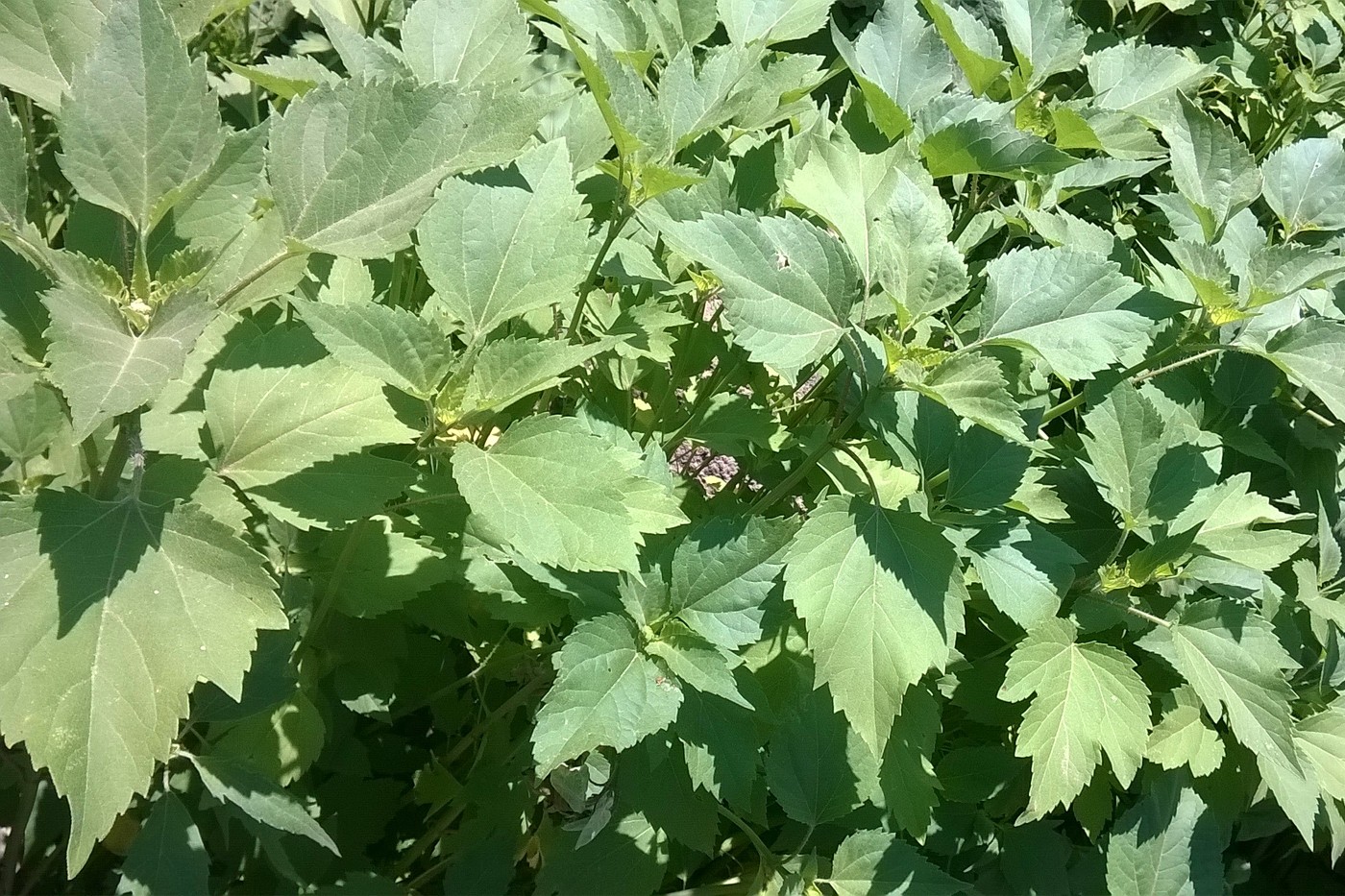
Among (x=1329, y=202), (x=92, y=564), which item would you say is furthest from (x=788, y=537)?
(x=1329, y=202)

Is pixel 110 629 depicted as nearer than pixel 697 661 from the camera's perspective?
Yes

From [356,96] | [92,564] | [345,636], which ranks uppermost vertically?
[356,96]

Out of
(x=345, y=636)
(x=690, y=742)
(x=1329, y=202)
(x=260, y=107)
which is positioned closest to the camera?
(x=690, y=742)

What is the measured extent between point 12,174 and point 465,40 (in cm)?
67

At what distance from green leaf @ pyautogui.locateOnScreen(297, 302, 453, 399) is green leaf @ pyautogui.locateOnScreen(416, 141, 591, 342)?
9cm

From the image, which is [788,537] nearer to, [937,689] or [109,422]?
[937,689]

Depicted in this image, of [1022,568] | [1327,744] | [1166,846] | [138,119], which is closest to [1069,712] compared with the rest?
[1022,568]

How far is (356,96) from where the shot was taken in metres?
0.92

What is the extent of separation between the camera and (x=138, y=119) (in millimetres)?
853

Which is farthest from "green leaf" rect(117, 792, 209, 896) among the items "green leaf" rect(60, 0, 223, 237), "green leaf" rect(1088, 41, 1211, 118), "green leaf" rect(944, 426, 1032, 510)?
"green leaf" rect(1088, 41, 1211, 118)

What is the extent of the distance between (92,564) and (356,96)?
1.72 feet

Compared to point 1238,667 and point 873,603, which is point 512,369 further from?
point 1238,667

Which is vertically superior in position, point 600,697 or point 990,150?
point 990,150

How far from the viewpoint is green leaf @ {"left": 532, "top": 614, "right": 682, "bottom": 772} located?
0.96 metres
